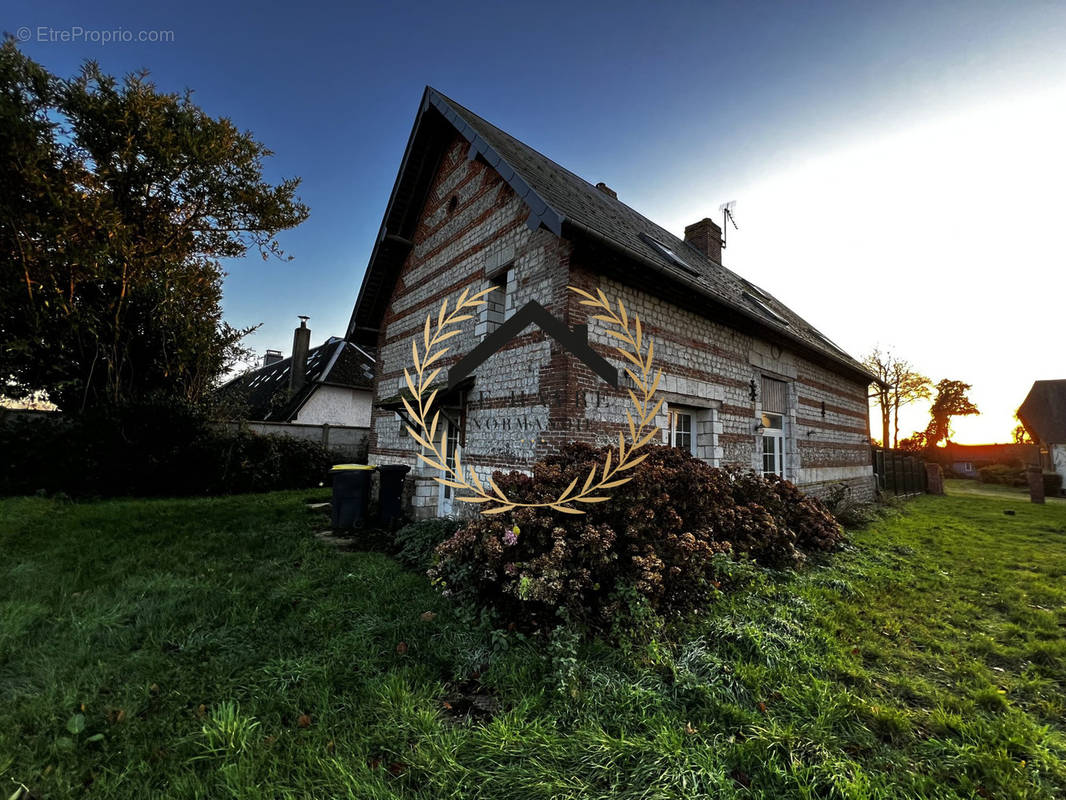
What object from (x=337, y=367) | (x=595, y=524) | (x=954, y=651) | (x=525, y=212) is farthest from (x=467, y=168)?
(x=337, y=367)

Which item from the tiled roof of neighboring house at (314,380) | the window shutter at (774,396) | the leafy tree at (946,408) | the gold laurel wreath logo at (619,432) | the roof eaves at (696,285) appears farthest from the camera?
the leafy tree at (946,408)

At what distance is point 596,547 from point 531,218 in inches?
165

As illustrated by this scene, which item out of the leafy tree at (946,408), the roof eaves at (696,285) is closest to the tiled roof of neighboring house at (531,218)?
the roof eaves at (696,285)

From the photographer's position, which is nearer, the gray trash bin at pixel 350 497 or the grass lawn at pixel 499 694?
the grass lawn at pixel 499 694

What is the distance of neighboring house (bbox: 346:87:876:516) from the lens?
5.64 metres

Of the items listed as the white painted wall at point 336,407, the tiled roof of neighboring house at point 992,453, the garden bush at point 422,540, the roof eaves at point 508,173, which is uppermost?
the roof eaves at point 508,173

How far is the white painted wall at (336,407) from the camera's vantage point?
16.7 meters

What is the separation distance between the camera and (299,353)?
17.8 metres

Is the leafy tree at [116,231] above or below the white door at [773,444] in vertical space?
above

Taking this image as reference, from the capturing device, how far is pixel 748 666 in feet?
9.61

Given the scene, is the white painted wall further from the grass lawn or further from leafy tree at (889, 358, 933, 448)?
leafy tree at (889, 358, 933, 448)

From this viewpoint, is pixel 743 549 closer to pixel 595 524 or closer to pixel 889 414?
pixel 595 524

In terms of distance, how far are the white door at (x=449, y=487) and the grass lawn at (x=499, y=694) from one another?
8.00ft

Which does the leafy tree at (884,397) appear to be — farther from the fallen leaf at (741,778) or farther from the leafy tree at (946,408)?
the fallen leaf at (741,778)
